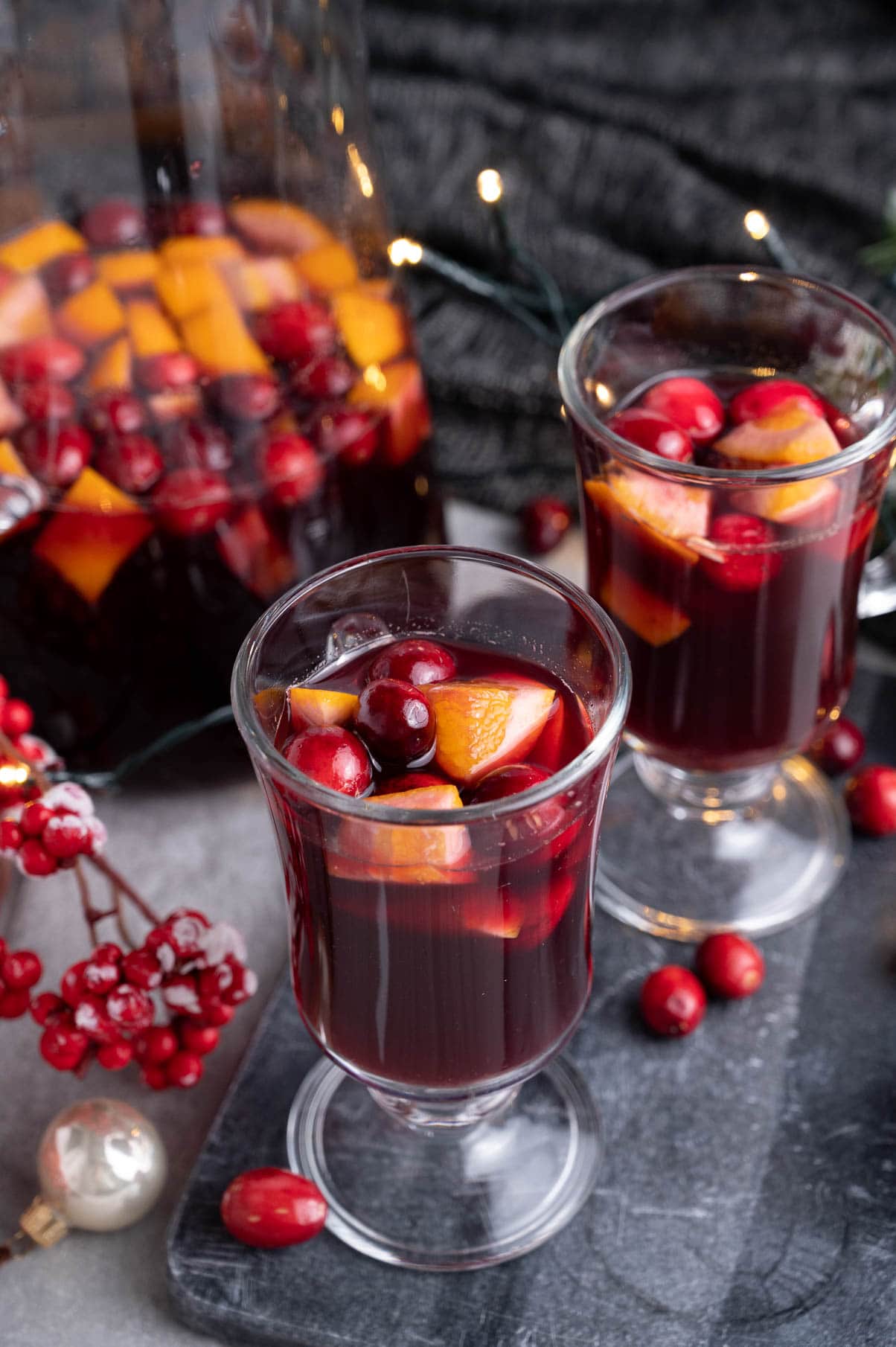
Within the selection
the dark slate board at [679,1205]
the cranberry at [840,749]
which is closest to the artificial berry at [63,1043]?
the dark slate board at [679,1205]

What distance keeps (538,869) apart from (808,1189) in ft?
1.27

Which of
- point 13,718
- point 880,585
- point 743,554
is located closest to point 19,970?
point 13,718

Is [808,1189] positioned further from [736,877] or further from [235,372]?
[235,372]

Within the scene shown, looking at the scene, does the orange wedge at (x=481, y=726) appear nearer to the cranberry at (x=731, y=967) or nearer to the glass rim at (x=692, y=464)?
the glass rim at (x=692, y=464)

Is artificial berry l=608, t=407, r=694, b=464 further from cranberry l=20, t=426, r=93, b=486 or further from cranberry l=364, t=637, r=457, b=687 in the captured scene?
cranberry l=20, t=426, r=93, b=486

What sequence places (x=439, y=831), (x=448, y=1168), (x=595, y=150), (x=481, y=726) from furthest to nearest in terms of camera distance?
1. (x=595, y=150)
2. (x=448, y=1168)
3. (x=481, y=726)
4. (x=439, y=831)

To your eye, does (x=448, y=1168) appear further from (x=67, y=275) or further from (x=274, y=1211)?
(x=67, y=275)

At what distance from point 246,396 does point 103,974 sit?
47 centimetres

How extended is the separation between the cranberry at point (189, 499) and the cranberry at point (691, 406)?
35 cm

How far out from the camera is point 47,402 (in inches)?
47.7

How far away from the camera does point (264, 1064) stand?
121 cm

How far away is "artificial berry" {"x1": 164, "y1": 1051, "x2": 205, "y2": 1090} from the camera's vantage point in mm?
1138

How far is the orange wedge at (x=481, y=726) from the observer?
961 millimetres

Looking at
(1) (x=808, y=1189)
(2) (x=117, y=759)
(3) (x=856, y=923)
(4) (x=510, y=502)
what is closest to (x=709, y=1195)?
(1) (x=808, y=1189)
